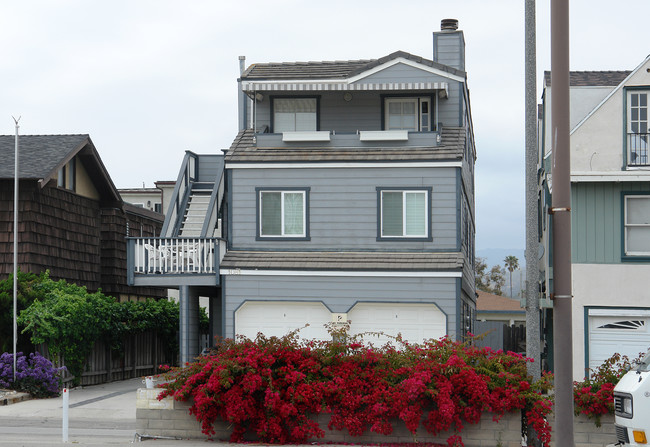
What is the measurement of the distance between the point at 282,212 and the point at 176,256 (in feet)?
10.2

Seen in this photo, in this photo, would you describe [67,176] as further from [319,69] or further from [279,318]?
[279,318]

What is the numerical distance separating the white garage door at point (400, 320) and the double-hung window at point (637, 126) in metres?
6.23

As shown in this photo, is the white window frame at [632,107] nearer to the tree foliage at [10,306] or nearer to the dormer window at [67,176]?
the tree foliage at [10,306]

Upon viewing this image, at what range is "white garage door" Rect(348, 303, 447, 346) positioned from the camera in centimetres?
2388

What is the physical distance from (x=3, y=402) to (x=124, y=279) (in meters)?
12.4

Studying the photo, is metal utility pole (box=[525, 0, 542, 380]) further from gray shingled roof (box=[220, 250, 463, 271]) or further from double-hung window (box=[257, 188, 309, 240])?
double-hung window (box=[257, 188, 309, 240])

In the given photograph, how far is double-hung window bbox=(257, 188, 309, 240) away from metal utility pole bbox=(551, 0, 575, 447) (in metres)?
15.7

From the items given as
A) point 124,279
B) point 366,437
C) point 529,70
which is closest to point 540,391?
point 366,437

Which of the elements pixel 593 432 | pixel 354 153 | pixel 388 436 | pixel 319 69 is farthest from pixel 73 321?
pixel 593 432

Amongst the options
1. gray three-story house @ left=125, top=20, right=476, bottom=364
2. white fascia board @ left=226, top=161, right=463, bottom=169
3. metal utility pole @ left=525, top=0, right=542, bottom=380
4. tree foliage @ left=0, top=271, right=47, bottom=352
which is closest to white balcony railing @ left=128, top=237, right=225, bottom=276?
gray three-story house @ left=125, top=20, right=476, bottom=364

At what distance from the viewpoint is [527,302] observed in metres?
11.5

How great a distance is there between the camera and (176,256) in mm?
24359

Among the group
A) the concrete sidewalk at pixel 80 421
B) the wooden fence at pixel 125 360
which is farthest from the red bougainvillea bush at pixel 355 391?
the wooden fence at pixel 125 360

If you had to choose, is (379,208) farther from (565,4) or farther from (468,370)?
(565,4)
